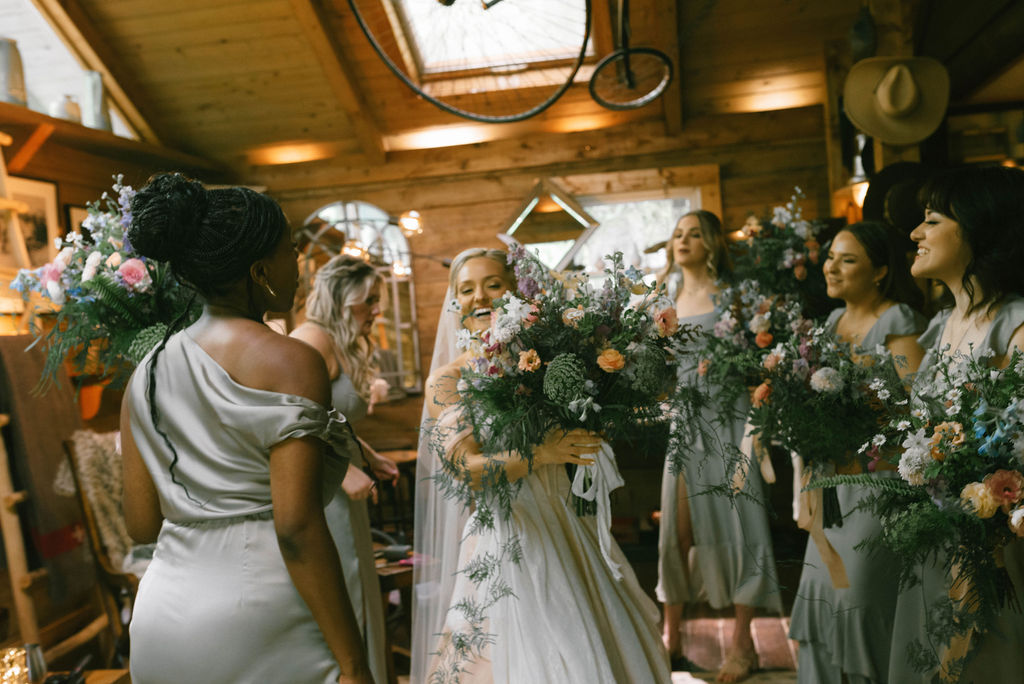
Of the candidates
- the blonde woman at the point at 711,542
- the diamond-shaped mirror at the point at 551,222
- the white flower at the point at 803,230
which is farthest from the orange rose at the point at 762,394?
the diamond-shaped mirror at the point at 551,222

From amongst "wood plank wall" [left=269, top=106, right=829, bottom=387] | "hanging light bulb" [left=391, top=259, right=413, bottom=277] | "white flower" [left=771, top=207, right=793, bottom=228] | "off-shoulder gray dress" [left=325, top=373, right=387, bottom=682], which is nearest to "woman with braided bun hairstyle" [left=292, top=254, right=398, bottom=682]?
"off-shoulder gray dress" [left=325, top=373, right=387, bottom=682]

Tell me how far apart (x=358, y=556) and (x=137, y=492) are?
142 cm

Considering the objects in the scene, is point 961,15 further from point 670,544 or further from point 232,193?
point 232,193

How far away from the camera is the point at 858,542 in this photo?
264 cm

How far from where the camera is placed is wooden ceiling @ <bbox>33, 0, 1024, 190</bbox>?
518 centimetres

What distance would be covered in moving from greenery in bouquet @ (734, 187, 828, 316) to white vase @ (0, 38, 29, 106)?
414 centimetres

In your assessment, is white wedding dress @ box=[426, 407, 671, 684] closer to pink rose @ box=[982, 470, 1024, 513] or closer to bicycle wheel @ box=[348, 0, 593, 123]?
pink rose @ box=[982, 470, 1024, 513]

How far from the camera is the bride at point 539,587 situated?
199 centimetres

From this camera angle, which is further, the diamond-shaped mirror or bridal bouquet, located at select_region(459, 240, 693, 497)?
the diamond-shaped mirror

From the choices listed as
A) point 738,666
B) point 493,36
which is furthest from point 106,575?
point 493,36

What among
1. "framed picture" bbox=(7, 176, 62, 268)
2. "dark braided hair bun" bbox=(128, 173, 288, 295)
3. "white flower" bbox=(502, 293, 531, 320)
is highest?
"framed picture" bbox=(7, 176, 62, 268)

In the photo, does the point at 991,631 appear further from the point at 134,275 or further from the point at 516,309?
the point at 134,275

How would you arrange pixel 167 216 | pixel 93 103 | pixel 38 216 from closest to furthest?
pixel 167 216 → pixel 38 216 → pixel 93 103

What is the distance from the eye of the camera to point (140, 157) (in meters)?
5.83
